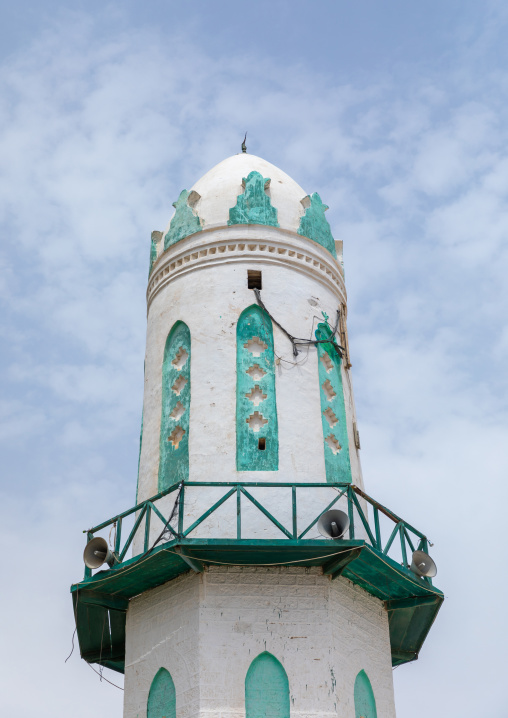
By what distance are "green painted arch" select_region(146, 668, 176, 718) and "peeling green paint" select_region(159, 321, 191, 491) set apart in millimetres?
3711

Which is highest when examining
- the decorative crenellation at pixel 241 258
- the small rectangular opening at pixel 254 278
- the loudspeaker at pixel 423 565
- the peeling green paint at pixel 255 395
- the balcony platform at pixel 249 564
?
the decorative crenellation at pixel 241 258

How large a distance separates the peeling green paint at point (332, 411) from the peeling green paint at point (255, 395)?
3.91 ft

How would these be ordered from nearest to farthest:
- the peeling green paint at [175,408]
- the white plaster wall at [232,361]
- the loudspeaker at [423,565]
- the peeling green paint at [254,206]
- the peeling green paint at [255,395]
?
1. the loudspeaker at [423,565]
2. the white plaster wall at [232,361]
3. the peeling green paint at [255,395]
4. the peeling green paint at [175,408]
5. the peeling green paint at [254,206]

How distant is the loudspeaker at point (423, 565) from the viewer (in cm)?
2103

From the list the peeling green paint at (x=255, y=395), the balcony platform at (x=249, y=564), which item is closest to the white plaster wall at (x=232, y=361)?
the peeling green paint at (x=255, y=395)

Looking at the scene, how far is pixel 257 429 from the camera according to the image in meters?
22.0

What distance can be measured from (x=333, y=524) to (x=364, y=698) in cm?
347

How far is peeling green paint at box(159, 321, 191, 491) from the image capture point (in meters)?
22.1

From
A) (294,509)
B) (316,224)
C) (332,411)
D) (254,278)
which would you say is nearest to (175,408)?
(332,411)

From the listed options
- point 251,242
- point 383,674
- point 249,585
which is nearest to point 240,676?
point 249,585

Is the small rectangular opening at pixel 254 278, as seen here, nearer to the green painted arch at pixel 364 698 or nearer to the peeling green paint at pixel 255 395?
the peeling green paint at pixel 255 395

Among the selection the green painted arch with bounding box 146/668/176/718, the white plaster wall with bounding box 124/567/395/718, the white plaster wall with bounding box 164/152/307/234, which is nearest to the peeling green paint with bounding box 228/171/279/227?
the white plaster wall with bounding box 164/152/307/234

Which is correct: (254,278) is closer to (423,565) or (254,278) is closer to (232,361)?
(232,361)

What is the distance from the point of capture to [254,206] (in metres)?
25.0
